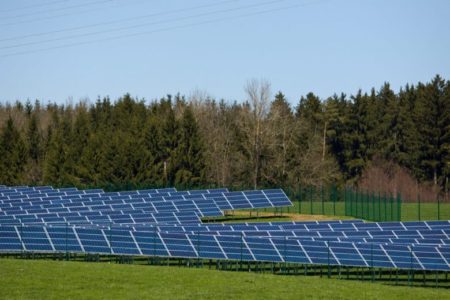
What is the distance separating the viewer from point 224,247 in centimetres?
3625

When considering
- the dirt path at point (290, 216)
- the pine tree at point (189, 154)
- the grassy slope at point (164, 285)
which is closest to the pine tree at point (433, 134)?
the pine tree at point (189, 154)

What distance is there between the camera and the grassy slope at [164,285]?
26312 mm

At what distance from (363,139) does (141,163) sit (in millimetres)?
37099

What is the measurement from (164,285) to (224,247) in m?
8.06

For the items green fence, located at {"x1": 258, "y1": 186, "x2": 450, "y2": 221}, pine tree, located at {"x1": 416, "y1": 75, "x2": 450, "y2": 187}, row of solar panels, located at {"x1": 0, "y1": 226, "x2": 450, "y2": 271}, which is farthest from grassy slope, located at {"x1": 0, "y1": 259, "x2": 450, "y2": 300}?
pine tree, located at {"x1": 416, "y1": 75, "x2": 450, "y2": 187}

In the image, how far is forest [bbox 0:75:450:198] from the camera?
86.8 metres

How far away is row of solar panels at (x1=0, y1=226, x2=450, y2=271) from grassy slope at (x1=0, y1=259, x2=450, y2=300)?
323cm

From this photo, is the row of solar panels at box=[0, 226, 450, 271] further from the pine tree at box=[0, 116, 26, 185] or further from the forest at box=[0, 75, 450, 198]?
the pine tree at box=[0, 116, 26, 185]

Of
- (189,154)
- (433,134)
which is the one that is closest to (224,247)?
(189,154)

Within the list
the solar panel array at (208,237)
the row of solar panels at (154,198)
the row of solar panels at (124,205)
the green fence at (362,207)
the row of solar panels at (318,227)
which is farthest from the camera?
the green fence at (362,207)

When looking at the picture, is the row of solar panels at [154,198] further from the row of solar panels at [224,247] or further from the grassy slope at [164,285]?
the grassy slope at [164,285]

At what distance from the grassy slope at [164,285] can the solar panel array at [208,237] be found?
3.43 m

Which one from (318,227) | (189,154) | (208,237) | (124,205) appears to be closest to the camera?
(208,237)

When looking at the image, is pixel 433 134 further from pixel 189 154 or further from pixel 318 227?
pixel 318 227
